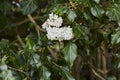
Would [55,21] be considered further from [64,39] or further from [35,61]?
[35,61]

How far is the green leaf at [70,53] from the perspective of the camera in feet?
4.42

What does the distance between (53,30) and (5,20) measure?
1064mm

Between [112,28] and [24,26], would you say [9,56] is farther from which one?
[24,26]

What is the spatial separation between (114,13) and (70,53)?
9.9 inches

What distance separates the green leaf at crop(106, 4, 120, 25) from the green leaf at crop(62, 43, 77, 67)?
0.20m

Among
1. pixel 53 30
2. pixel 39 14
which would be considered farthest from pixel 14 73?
pixel 39 14

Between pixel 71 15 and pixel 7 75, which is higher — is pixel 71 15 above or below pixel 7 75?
above

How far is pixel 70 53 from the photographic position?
53.4 inches

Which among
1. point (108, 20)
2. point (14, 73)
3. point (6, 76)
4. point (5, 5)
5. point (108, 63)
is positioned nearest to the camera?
point (6, 76)

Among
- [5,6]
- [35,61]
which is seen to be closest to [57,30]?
[35,61]

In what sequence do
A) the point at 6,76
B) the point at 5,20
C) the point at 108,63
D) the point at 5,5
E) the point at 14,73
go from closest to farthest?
the point at 6,76 < the point at 14,73 < the point at 108,63 < the point at 5,5 < the point at 5,20

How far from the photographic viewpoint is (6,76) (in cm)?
130

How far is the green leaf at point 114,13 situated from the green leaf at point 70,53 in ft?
0.65

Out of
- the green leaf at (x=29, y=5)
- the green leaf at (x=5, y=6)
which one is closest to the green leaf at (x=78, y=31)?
the green leaf at (x=29, y=5)
